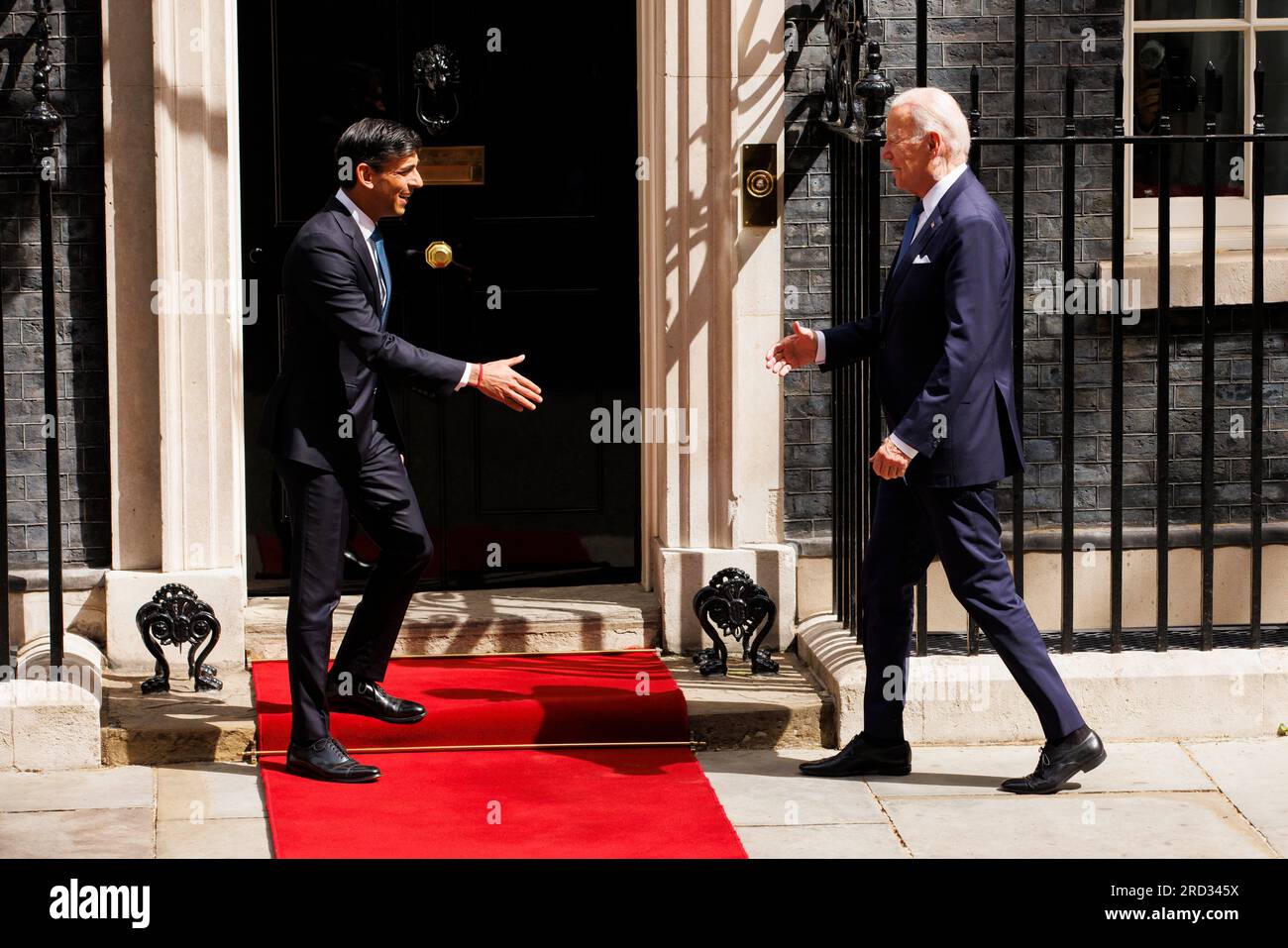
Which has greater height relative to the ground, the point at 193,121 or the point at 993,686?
the point at 193,121

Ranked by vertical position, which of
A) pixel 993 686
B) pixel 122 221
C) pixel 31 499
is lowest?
pixel 993 686

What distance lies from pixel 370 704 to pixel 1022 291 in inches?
103

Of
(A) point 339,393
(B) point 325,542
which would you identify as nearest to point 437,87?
(A) point 339,393

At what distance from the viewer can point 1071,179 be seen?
6.39 meters

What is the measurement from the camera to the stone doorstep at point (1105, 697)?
Result: 6480mm

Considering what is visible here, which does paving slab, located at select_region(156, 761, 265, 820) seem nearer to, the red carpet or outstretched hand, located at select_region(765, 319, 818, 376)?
the red carpet

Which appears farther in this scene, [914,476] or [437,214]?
[437,214]

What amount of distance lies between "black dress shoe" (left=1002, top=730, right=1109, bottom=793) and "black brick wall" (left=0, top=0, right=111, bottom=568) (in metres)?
3.40

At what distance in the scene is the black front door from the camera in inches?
284

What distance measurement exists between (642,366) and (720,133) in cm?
97

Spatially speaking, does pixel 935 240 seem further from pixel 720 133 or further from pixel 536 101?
pixel 536 101

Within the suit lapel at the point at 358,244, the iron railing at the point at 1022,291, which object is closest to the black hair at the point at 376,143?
the suit lapel at the point at 358,244

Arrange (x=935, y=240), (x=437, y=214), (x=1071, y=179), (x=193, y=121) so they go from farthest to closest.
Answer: (x=437, y=214)
(x=193, y=121)
(x=1071, y=179)
(x=935, y=240)

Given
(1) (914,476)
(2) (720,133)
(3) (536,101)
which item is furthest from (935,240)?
(3) (536,101)
